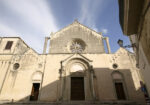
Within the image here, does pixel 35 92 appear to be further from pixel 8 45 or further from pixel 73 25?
pixel 73 25

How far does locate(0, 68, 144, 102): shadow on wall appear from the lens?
34.0ft

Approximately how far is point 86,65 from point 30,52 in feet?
22.6

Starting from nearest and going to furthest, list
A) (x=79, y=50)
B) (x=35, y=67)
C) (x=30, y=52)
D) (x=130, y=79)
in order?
(x=130, y=79) → (x=35, y=67) → (x=30, y=52) → (x=79, y=50)

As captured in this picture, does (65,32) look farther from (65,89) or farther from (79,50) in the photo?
(65,89)

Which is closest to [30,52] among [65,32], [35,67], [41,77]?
[35,67]

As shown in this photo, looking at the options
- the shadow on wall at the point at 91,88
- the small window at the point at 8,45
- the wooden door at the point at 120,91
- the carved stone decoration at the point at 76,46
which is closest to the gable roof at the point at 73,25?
the carved stone decoration at the point at 76,46

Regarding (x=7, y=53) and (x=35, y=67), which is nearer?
(x=35, y=67)

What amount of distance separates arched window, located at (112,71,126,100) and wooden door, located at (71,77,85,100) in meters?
3.42

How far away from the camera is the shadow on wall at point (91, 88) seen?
34.0ft

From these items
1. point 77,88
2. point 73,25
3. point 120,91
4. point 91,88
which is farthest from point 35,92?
point 73,25

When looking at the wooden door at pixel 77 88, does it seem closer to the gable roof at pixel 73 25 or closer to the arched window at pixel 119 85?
the arched window at pixel 119 85

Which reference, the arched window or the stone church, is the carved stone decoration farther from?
the arched window

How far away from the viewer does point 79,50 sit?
46.0ft

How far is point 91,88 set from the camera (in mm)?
10766
